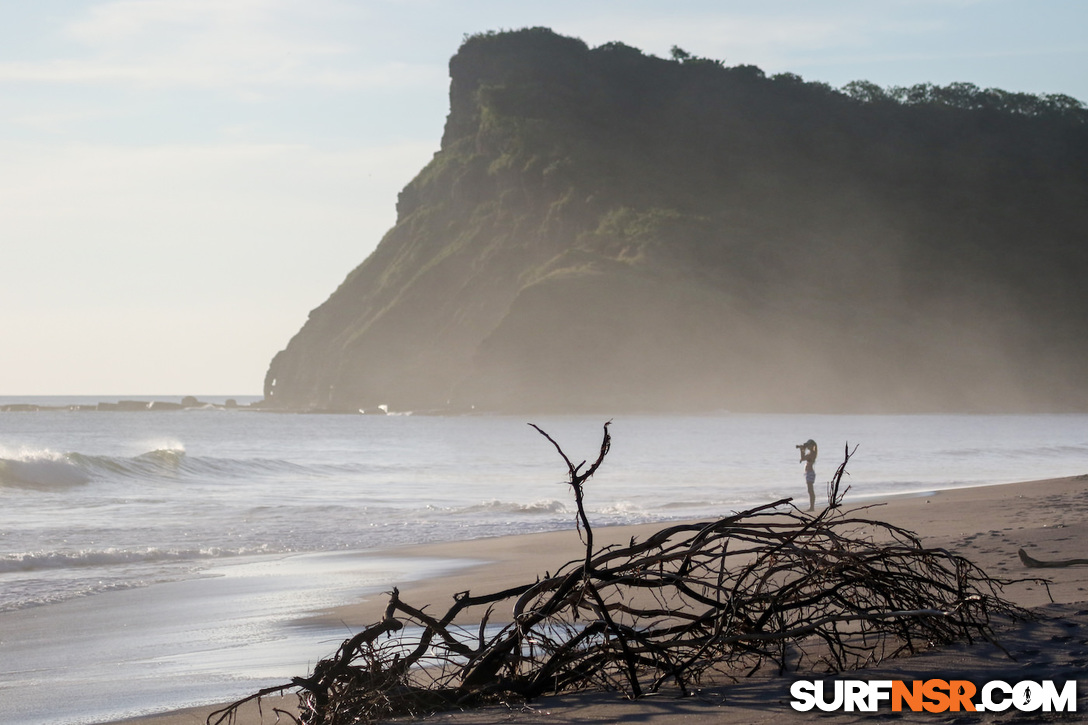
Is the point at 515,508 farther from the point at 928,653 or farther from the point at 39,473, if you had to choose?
the point at 928,653

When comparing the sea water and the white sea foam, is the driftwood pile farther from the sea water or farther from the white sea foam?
the white sea foam

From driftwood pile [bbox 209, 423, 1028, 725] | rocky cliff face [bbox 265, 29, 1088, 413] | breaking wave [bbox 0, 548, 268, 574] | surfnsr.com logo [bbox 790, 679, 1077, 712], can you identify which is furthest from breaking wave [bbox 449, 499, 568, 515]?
rocky cliff face [bbox 265, 29, 1088, 413]

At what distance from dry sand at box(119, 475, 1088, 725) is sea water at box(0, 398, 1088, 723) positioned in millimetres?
567

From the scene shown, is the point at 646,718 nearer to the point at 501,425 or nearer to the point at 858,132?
the point at 501,425

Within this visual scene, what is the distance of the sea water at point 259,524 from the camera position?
19.7ft

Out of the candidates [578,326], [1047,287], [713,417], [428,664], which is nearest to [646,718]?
[428,664]

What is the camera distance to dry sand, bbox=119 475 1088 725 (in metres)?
3.61

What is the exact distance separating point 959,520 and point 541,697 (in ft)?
29.2

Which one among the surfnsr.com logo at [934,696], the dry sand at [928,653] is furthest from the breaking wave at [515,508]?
the surfnsr.com logo at [934,696]

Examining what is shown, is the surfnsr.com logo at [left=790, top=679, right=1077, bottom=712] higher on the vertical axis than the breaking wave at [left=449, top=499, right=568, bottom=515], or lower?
higher

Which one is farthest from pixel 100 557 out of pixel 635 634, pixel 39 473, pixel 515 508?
pixel 39 473

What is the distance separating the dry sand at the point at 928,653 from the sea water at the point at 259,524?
0.57 meters

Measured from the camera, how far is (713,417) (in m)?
72.8

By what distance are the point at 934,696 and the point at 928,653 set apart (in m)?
0.69
